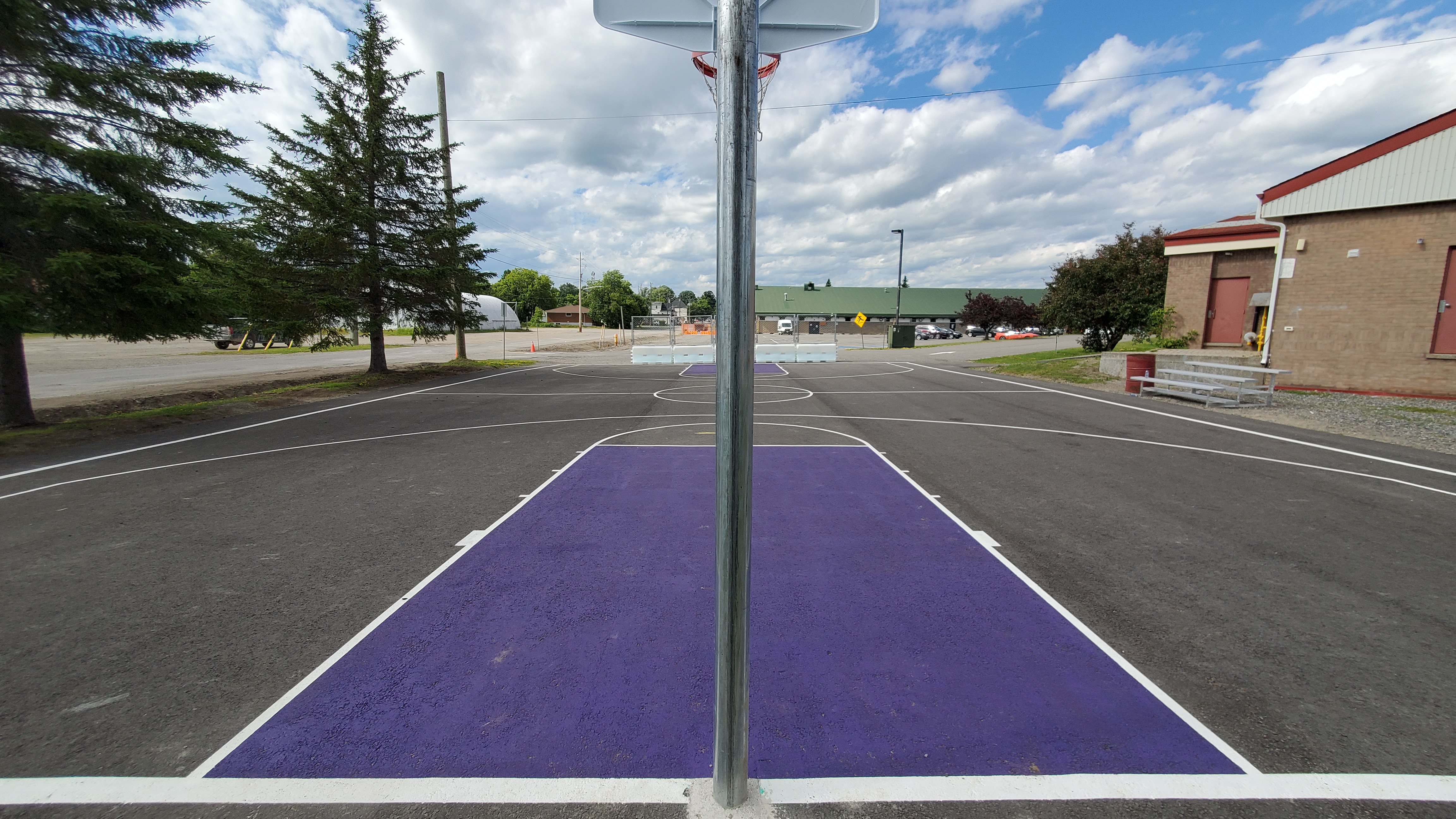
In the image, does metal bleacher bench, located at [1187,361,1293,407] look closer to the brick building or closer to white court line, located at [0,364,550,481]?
the brick building

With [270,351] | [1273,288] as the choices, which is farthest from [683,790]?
[270,351]

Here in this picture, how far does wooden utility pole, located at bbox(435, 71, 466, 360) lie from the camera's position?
73.4 feet

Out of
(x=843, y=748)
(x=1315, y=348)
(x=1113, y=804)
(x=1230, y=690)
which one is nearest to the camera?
(x=1113, y=804)

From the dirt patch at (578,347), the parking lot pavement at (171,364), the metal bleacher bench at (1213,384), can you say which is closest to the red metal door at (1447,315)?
the metal bleacher bench at (1213,384)

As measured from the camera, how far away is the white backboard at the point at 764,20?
224 cm

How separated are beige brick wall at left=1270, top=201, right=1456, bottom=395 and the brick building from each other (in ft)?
0.07

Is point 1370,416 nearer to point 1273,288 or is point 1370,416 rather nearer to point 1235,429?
point 1235,429

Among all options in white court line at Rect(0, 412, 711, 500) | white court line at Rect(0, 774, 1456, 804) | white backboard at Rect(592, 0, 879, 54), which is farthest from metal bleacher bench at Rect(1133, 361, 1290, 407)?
white backboard at Rect(592, 0, 879, 54)

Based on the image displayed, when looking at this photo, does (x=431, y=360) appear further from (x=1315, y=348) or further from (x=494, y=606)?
(x=1315, y=348)

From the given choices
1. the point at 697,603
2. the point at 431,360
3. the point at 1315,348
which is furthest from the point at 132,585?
the point at 431,360

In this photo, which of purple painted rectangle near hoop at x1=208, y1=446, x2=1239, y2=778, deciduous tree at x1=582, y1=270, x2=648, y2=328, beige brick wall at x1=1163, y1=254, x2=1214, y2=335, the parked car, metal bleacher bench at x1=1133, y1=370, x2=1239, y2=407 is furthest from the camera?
deciduous tree at x1=582, y1=270, x2=648, y2=328

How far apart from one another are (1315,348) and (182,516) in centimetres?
2450

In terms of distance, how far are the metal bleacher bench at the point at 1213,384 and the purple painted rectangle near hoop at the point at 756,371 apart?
12.3m

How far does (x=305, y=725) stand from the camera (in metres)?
3.23
